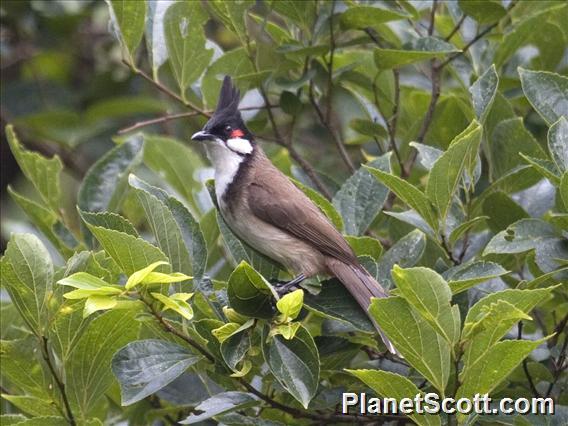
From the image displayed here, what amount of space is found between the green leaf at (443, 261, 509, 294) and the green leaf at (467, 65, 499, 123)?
36 centimetres

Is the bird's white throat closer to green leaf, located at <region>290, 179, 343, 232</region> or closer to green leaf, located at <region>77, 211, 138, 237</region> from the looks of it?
green leaf, located at <region>290, 179, 343, 232</region>

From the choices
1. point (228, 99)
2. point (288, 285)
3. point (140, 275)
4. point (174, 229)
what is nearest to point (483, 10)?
point (228, 99)

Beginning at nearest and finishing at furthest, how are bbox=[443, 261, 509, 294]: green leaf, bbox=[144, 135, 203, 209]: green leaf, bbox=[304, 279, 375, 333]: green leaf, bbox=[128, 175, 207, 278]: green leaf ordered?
bbox=[443, 261, 509, 294]: green leaf, bbox=[128, 175, 207, 278]: green leaf, bbox=[304, 279, 375, 333]: green leaf, bbox=[144, 135, 203, 209]: green leaf

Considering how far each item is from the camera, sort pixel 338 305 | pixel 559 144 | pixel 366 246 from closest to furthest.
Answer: pixel 559 144 → pixel 338 305 → pixel 366 246

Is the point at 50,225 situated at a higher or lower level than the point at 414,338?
lower

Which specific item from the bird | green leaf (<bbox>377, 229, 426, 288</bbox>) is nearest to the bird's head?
the bird

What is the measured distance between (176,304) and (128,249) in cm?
16

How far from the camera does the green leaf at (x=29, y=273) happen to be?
229 centimetres

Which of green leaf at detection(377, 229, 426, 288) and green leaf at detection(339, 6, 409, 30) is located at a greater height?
green leaf at detection(339, 6, 409, 30)

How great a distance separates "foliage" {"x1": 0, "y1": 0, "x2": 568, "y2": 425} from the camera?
2121 mm

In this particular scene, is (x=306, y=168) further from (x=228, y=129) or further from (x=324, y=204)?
(x=324, y=204)

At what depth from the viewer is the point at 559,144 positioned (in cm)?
232

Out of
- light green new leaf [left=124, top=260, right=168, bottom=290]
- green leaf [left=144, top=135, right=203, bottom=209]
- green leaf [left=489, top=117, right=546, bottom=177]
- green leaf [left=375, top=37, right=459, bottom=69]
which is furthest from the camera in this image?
green leaf [left=144, top=135, right=203, bottom=209]

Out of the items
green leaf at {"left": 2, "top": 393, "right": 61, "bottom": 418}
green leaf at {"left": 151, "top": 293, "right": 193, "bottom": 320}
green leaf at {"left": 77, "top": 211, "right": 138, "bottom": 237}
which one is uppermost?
green leaf at {"left": 77, "top": 211, "right": 138, "bottom": 237}
